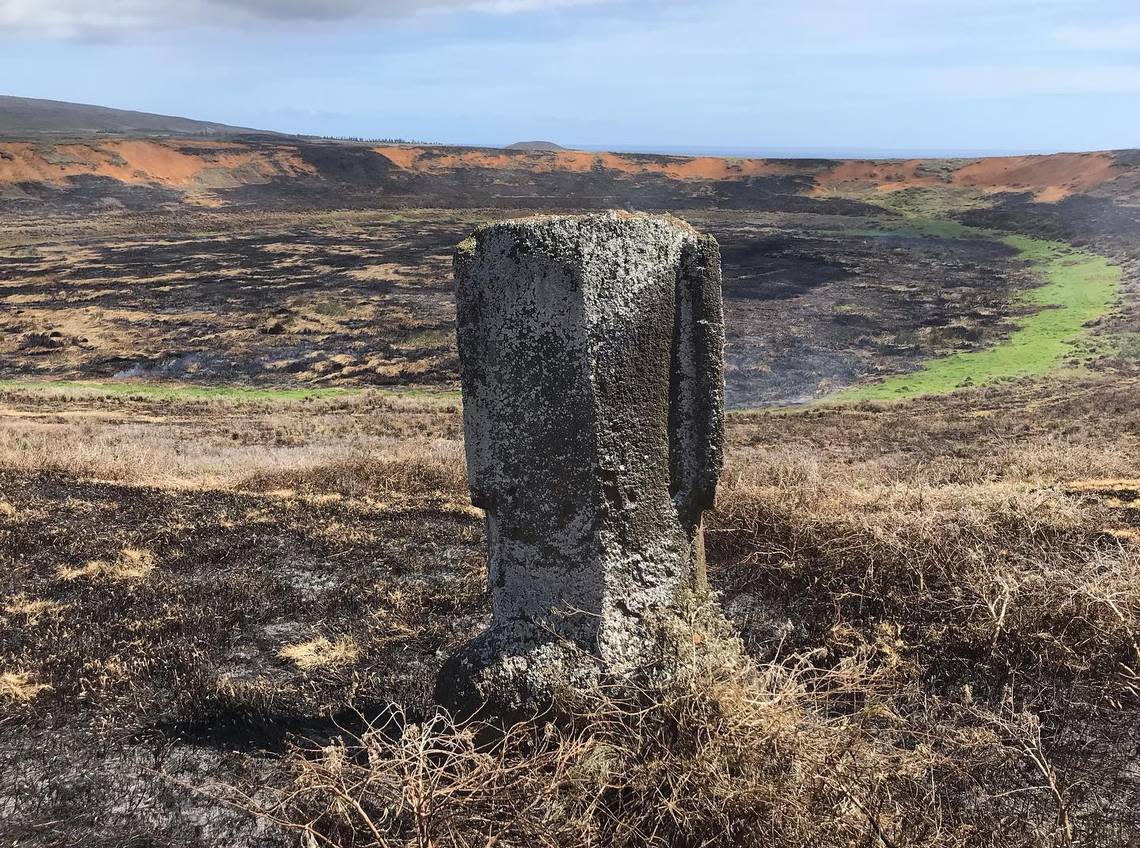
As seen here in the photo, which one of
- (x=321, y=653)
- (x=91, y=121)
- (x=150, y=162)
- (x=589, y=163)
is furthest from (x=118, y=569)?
(x=91, y=121)

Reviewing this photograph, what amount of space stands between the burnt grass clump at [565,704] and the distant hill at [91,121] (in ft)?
454

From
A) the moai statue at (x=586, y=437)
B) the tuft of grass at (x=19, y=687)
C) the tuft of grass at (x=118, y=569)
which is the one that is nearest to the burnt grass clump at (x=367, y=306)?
the tuft of grass at (x=118, y=569)

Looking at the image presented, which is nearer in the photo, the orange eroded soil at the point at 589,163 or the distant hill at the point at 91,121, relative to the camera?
the orange eroded soil at the point at 589,163

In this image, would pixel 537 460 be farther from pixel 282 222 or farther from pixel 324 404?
pixel 282 222

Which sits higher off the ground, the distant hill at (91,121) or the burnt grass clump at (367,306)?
the distant hill at (91,121)

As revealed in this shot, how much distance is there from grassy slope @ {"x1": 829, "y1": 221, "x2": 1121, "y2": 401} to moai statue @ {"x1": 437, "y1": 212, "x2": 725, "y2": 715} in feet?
62.9

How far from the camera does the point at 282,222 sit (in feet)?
197

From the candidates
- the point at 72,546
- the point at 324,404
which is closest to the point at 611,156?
the point at 324,404

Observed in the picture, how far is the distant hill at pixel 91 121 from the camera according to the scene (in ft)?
438

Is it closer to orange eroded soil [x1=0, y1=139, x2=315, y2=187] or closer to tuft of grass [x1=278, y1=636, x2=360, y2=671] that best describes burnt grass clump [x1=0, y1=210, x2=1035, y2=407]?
tuft of grass [x1=278, y1=636, x2=360, y2=671]

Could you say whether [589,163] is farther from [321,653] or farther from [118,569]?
[321,653]

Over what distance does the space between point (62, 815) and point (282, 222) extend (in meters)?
61.6

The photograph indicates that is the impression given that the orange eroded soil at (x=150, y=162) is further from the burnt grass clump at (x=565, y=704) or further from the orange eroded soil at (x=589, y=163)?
the burnt grass clump at (x=565, y=704)

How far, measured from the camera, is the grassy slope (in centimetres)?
2316
